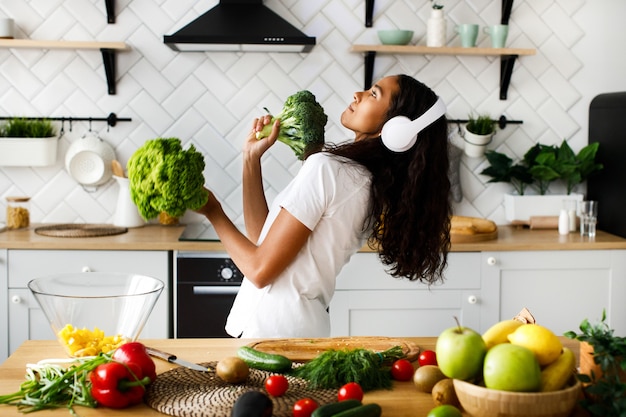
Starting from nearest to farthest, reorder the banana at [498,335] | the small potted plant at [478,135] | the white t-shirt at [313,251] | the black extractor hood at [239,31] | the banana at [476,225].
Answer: the banana at [498,335]
the white t-shirt at [313,251]
the black extractor hood at [239,31]
the banana at [476,225]
the small potted plant at [478,135]

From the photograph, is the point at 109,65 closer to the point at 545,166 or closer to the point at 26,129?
the point at 26,129

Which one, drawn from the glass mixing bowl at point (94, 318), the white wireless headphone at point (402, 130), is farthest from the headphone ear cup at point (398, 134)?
the glass mixing bowl at point (94, 318)

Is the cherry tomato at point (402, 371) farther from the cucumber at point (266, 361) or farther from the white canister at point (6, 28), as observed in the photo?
the white canister at point (6, 28)

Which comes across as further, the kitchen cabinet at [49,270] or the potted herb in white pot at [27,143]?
the potted herb in white pot at [27,143]

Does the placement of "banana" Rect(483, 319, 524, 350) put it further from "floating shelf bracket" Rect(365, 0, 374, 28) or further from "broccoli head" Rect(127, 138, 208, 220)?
"floating shelf bracket" Rect(365, 0, 374, 28)

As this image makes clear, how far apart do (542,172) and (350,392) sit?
107 inches

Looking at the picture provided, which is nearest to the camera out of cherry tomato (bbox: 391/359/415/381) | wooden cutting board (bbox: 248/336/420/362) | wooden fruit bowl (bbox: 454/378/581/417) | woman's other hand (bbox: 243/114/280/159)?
wooden fruit bowl (bbox: 454/378/581/417)

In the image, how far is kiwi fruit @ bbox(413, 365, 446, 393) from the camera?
170 centimetres

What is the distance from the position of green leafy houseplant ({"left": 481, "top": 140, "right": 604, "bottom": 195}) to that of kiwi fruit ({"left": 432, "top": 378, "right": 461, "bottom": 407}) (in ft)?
8.51

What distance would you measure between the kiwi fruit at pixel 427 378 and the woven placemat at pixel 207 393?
180 mm

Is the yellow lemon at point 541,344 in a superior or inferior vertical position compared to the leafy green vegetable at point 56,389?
superior

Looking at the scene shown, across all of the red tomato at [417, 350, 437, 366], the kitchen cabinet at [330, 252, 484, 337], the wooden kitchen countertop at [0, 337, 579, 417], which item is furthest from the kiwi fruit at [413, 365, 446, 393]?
the kitchen cabinet at [330, 252, 484, 337]

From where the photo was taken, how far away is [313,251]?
2.24 metres

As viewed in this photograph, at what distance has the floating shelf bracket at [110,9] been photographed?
390 centimetres
